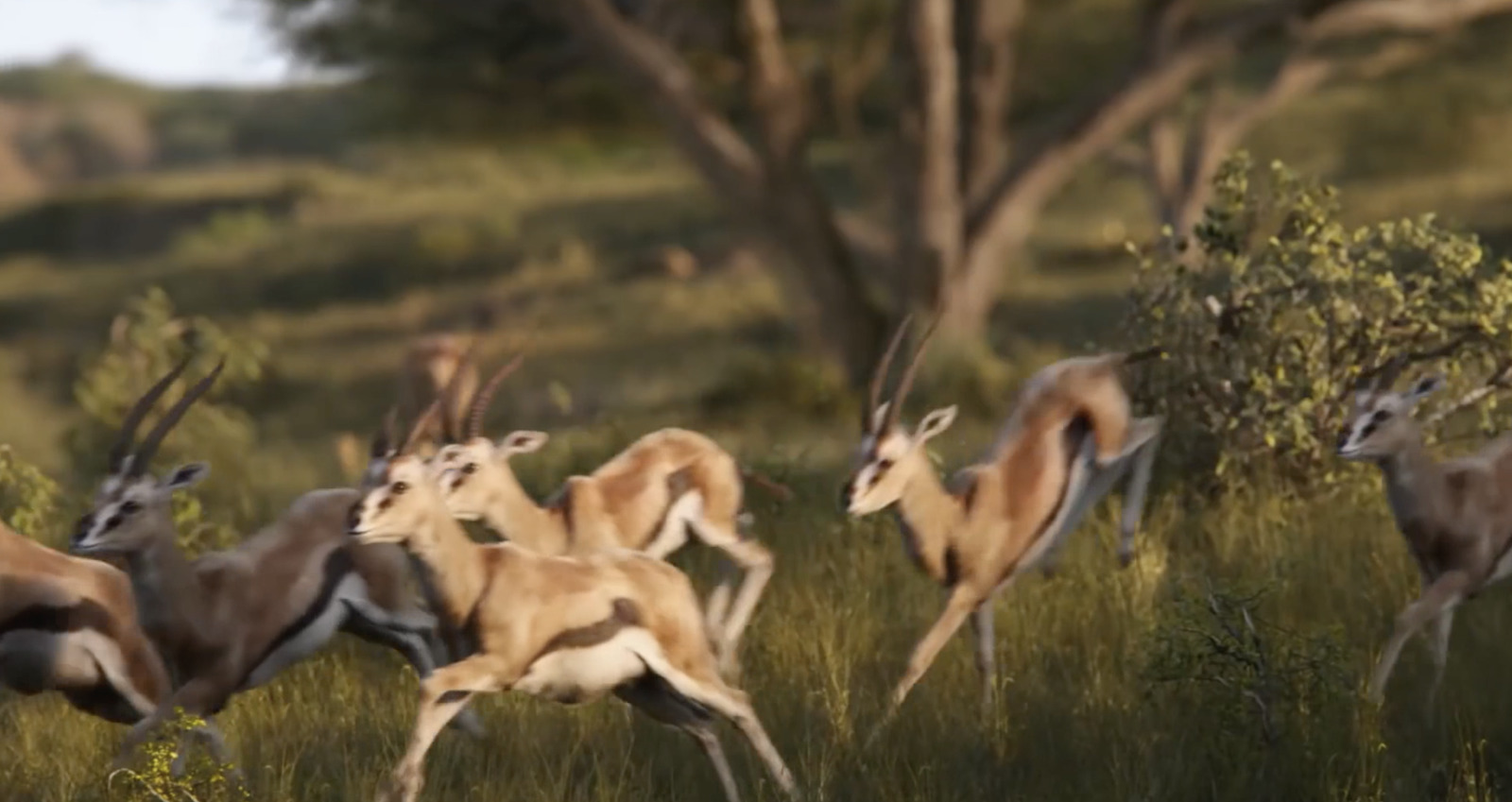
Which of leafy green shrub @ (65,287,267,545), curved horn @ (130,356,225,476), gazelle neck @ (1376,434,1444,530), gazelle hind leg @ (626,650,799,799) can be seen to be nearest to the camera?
gazelle hind leg @ (626,650,799,799)

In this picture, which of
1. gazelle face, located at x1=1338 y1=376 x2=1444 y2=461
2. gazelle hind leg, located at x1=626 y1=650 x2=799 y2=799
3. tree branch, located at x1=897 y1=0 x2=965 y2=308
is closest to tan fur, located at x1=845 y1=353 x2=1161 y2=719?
gazelle hind leg, located at x1=626 y1=650 x2=799 y2=799

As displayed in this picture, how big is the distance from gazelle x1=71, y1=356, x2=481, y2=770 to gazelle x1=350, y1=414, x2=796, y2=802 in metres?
0.57

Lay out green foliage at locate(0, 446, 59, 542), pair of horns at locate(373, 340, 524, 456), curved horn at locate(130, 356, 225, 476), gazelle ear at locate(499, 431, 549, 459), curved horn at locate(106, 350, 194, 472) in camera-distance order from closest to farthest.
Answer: pair of horns at locate(373, 340, 524, 456) < curved horn at locate(130, 356, 225, 476) < curved horn at locate(106, 350, 194, 472) < gazelle ear at locate(499, 431, 549, 459) < green foliage at locate(0, 446, 59, 542)

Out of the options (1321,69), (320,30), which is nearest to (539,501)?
(320,30)

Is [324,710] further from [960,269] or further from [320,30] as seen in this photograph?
[320,30]

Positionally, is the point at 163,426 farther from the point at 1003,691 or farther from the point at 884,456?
the point at 1003,691

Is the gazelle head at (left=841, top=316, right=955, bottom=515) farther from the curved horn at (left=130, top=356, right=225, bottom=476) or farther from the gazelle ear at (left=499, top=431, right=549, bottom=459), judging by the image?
the curved horn at (left=130, top=356, right=225, bottom=476)

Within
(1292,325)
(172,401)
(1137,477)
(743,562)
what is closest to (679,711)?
(743,562)

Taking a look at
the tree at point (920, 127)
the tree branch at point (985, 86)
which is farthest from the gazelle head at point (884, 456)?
the tree branch at point (985, 86)

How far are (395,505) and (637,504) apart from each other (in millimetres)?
1826

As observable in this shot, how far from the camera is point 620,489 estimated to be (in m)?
6.77

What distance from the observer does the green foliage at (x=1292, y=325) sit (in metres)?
7.94

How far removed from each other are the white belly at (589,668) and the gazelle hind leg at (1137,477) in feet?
8.84

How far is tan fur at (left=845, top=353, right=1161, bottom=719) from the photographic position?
237 inches
